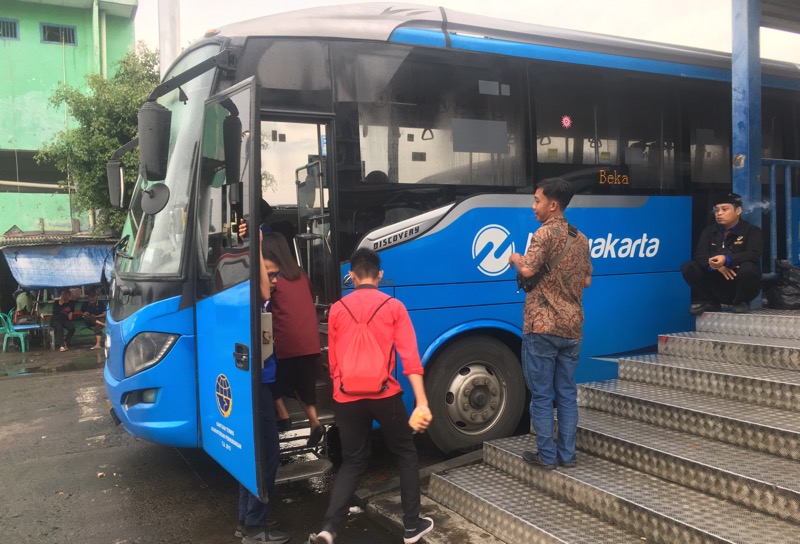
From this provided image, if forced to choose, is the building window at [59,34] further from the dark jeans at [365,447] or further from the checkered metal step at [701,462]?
the checkered metal step at [701,462]

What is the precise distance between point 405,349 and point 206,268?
158 centimetres

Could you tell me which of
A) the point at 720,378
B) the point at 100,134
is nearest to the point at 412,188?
the point at 720,378

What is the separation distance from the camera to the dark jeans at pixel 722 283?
5.45 metres

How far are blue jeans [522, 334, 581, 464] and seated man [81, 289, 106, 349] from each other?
1247cm

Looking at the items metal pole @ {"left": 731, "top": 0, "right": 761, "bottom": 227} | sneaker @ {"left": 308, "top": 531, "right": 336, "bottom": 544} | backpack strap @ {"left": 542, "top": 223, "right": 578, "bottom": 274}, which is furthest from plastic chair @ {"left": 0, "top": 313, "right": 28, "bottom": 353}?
metal pole @ {"left": 731, "top": 0, "right": 761, "bottom": 227}

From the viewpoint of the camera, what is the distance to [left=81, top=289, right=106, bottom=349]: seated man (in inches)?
546

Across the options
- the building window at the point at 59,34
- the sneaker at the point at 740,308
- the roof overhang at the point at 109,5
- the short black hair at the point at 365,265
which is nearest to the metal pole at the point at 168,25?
the short black hair at the point at 365,265

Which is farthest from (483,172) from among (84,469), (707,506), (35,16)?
(35,16)

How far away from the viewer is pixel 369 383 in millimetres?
3410

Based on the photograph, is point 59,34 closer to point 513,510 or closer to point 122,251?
point 122,251

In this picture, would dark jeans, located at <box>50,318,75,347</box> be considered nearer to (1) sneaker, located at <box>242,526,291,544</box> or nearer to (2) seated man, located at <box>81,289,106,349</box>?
(2) seated man, located at <box>81,289,106,349</box>

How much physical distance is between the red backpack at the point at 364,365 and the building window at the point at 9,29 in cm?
2046

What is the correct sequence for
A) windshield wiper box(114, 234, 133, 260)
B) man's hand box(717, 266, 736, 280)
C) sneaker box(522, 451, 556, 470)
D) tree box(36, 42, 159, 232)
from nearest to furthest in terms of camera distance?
sneaker box(522, 451, 556, 470) < windshield wiper box(114, 234, 133, 260) < man's hand box(717, 266, 736, 280) < tree box(36, 42, 159, 232)

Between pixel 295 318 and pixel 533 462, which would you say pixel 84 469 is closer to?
pixel 295 318
